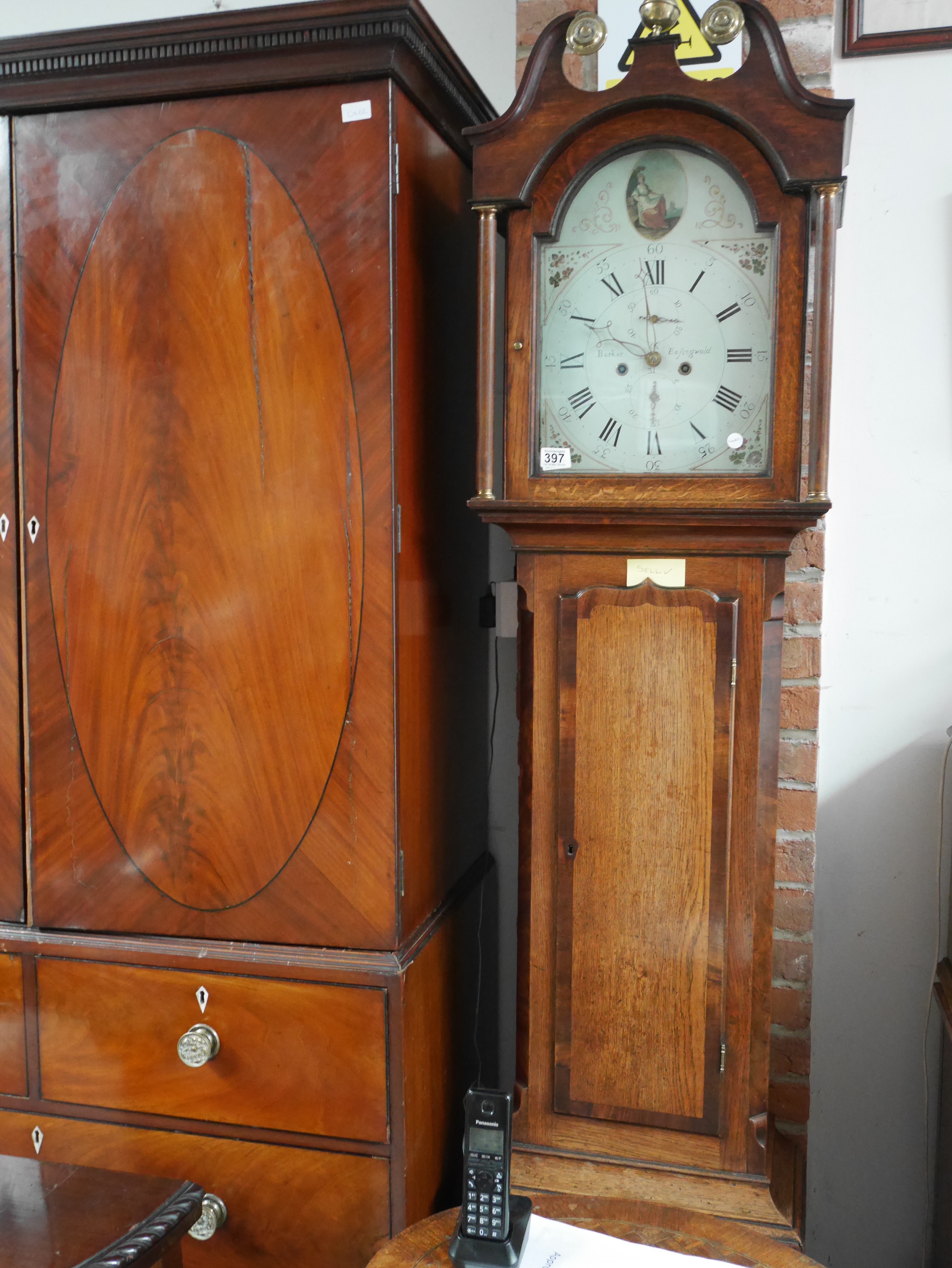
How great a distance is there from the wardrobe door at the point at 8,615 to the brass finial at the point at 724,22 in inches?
38.2

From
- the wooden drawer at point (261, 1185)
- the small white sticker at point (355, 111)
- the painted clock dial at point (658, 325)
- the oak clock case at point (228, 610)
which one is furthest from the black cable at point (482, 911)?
the small white sticker at point (355, 111)

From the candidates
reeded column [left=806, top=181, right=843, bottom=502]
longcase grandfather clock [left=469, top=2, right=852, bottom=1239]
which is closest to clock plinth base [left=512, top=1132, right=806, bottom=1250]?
longcase grandfather clock [left=469, top=2, right=852, bottom=1239]

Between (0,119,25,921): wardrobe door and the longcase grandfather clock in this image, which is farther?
(0,119,25,921): wardrobe door

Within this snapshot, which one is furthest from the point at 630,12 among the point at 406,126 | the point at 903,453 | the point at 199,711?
Result: the point at 199,711

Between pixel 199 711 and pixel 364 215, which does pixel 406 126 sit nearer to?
pixel 364 215

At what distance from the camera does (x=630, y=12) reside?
5.16 ft

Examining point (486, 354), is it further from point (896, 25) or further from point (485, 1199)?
point (485, 1199)

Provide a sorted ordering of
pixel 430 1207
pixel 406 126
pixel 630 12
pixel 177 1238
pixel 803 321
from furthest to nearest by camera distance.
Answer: pixel 630 12
pixel 430 1207
pixel 406 126
pixel 803 321
pixel 177 1238

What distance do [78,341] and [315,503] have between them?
0.42m

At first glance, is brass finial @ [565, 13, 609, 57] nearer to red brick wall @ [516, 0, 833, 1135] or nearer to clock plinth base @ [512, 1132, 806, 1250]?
red brick wall @ [516, 0, 833, 1135]

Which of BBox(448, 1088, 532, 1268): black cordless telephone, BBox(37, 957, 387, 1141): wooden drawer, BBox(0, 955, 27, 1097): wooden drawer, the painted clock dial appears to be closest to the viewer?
BBox(448, 1088, 532, 1268): black cordless telephone

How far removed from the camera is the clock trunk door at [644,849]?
50.3 inches

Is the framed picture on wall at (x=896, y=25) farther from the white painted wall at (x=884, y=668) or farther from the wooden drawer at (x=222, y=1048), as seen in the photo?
the wooden drawer at (x=222, y=1048)

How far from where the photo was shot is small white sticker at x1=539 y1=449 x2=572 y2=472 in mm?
1282
